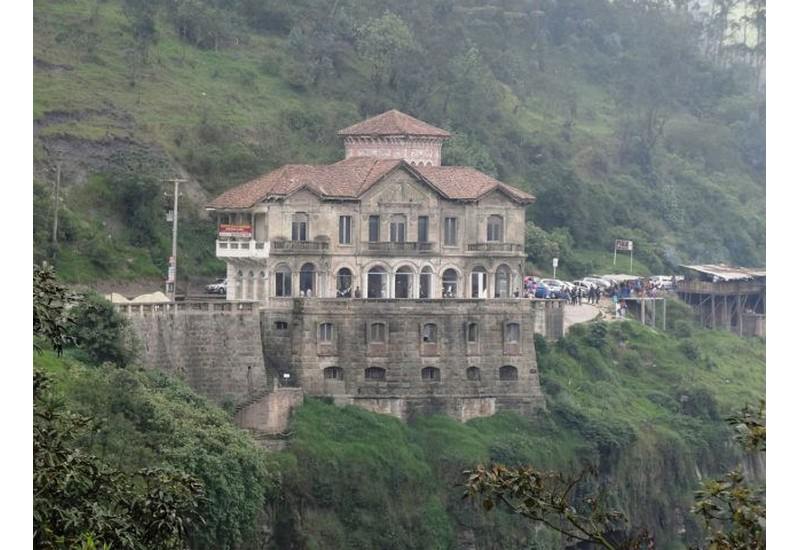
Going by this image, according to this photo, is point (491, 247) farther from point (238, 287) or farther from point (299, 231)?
point (238, 287)

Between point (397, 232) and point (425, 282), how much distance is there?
2.08m

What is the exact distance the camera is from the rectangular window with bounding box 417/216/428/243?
86.5m

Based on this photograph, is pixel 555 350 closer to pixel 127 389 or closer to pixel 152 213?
pixel 152 213

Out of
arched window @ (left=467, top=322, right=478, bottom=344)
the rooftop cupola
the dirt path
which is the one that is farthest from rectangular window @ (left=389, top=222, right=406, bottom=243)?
the dirt path

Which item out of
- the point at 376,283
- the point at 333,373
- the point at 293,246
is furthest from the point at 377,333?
the point at 293,246

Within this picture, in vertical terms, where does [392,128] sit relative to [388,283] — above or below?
above

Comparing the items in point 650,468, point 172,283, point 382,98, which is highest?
point 382,98

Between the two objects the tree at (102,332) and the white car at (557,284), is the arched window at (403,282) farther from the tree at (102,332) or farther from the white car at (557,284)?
the white car at (557,284)

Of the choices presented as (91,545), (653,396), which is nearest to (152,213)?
(653,396)

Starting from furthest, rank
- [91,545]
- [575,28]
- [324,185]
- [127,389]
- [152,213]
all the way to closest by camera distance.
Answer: [575,28], [152,213], [324,185], [127,389], [91,545]

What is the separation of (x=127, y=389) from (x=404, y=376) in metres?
15.9

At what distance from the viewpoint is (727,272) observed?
115188 mm

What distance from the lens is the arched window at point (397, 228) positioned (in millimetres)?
86125

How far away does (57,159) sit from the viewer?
93.1 m
